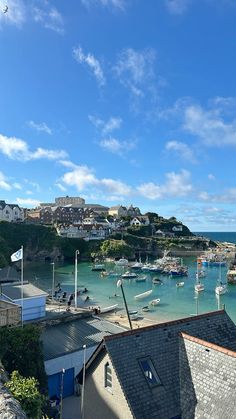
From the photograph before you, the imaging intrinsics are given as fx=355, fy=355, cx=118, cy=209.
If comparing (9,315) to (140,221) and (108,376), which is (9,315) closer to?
(108,376)

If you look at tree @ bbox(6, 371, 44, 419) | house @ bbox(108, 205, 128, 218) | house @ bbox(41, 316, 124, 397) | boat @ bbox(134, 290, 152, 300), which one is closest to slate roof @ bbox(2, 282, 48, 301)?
house @ bbox(41, 316, 124, 397)

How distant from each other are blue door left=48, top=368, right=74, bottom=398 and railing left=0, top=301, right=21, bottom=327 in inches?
153

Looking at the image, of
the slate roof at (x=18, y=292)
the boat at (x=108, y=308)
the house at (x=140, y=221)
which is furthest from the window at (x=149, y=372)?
the house at (x=140, y=221)

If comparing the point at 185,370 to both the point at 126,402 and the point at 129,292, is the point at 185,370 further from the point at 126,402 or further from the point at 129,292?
the point at 129,292

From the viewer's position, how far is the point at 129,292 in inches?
2554

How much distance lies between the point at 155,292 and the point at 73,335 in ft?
139

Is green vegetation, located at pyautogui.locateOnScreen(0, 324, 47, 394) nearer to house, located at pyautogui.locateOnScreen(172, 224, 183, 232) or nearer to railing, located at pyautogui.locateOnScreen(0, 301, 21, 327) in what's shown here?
railing, located at pyautogui.locateOnScreen(0, 301, 21, 327)

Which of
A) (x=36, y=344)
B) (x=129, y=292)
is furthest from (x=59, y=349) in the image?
(x=129, y=292)

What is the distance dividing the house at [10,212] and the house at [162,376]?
134018 millimetres

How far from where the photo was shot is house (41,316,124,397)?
21.1 m

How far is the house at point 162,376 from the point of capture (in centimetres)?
1212

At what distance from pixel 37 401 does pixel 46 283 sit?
61.5 meters

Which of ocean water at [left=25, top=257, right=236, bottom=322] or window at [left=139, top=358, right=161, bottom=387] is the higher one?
window at [left=139, top=358, right=161, bottom=387]

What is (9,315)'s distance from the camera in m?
21.3
